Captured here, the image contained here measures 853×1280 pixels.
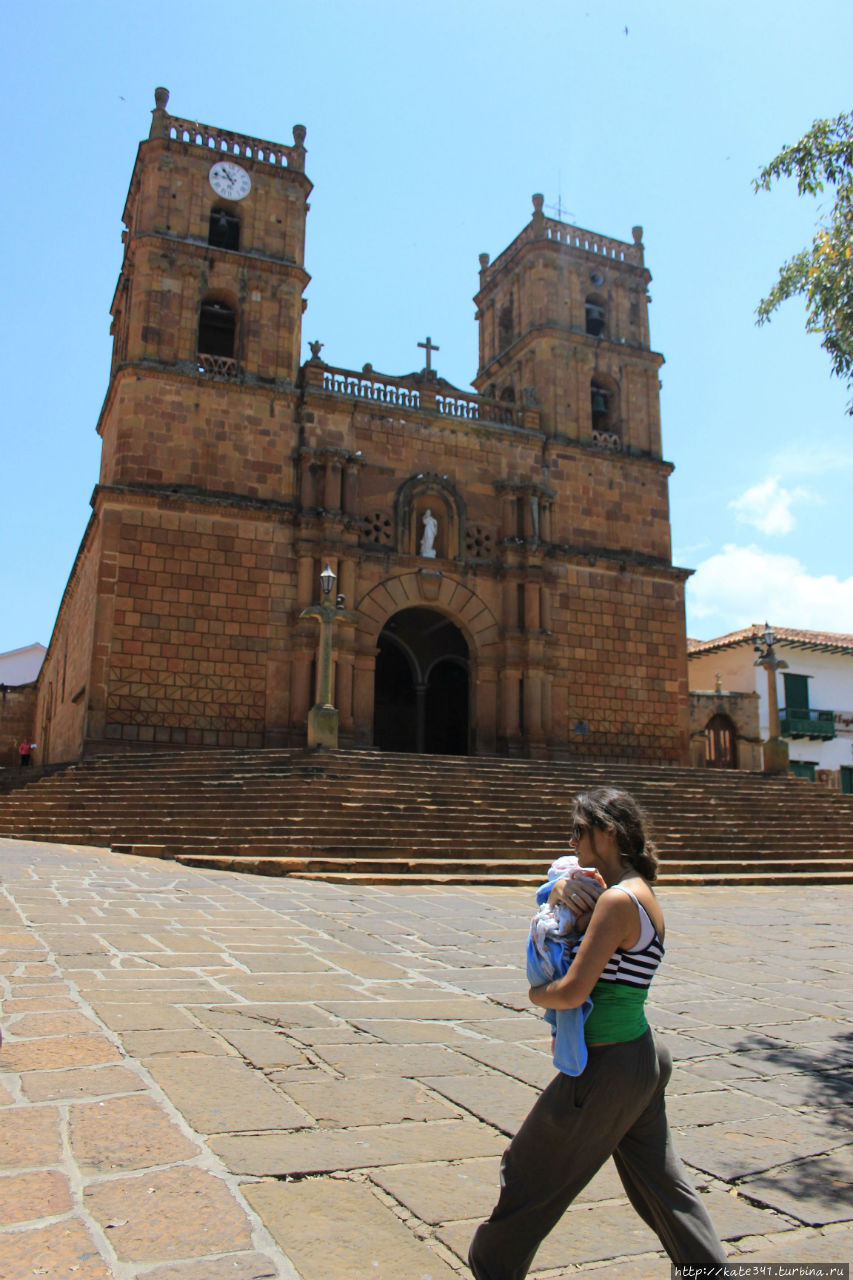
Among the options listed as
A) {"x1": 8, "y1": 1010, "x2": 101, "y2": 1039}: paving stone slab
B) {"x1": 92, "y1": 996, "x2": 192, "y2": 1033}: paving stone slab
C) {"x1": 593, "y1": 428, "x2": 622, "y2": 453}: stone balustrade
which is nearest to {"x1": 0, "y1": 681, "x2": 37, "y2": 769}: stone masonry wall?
{"x1": 593, "y1": 428, "x2": 622, "y2": 453}: stone balustrade

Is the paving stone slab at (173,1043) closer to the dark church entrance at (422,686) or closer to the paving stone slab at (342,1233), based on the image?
the paving stone slab at (342,1233)

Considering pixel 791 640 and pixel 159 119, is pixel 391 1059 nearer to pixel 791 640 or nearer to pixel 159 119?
pixel 159 119

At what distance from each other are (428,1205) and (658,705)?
22673 mm

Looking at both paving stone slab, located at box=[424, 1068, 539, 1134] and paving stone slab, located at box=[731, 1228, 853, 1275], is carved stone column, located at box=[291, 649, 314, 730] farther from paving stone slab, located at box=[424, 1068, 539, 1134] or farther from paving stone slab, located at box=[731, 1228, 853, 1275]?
paving stone slab, located at box=[731, 1228, 853, 1275]

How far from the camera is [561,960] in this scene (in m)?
2.51

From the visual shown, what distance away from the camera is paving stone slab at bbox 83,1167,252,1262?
8.04 feet

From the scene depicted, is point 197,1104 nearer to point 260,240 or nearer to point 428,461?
point 428,461

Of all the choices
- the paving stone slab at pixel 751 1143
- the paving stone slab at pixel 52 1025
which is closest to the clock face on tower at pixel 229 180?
the paving stone slab at pixel 52 1025

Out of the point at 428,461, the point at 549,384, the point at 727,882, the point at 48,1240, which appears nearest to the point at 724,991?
the point at 48,1240

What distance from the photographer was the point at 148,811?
14422mm

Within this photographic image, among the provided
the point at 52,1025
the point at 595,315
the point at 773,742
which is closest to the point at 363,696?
the point at 773,742

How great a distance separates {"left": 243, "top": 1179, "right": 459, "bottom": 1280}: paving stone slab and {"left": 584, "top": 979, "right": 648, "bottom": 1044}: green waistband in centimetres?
69

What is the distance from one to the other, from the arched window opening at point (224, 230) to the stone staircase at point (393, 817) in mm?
12806

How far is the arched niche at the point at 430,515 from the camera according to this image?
23.0 metres
